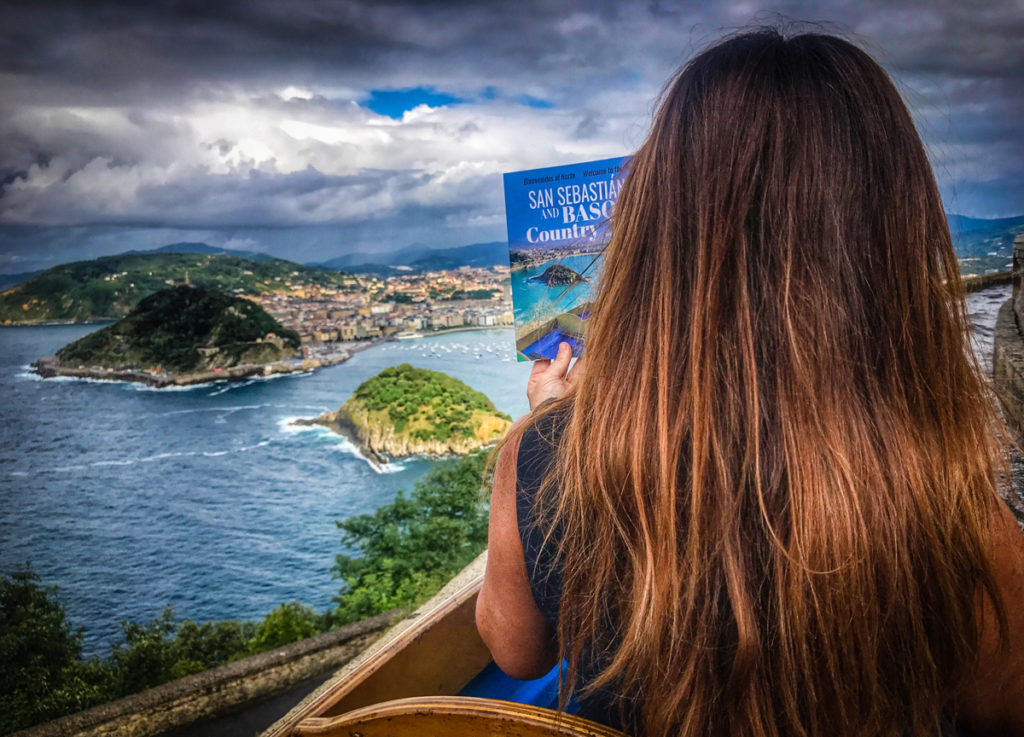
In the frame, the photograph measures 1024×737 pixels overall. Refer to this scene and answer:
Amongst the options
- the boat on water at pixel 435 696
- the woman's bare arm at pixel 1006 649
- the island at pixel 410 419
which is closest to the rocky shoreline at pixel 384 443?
the island at pixel 410 419

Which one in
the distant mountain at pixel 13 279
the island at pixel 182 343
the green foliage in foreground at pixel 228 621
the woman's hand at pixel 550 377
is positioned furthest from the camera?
the island at pixel 182 343

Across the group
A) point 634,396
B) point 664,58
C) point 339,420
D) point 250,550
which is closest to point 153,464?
point 250,550

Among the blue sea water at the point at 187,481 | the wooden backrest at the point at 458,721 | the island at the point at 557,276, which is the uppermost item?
the island at the point at 557,276

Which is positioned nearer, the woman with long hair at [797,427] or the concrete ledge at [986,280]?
the woman with long hair at [797,427]

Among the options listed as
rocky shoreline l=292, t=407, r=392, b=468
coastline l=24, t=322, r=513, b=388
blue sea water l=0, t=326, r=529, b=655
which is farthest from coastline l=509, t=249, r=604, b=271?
rocky shoreline l=292, t=407, r=392, b=468

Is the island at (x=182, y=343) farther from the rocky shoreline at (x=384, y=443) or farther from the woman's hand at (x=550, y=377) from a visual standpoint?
the woman's hand at (x=550, y=377)

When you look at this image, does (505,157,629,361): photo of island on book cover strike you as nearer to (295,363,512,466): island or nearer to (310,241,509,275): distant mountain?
(295,363,512,466): island
